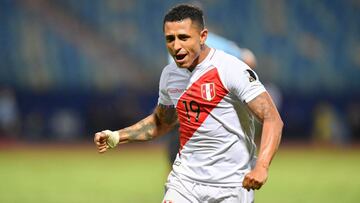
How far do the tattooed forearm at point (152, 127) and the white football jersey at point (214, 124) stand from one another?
48 cm

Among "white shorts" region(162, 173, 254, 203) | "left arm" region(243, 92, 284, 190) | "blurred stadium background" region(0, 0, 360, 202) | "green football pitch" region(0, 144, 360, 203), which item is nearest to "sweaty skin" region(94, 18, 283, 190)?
"left arm" region(243, 92, 284, 190)

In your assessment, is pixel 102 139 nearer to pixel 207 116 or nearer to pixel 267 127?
pixel 207 116

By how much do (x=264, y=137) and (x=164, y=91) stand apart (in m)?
1.05

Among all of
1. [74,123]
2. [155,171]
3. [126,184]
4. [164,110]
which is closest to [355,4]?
[74,123]

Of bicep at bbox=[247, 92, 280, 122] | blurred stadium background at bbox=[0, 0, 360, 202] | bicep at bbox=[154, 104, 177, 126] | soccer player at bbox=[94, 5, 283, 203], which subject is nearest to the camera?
bicep at bbox=[247, 92, 280, 122]

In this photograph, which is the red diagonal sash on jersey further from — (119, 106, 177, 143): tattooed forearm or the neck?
(119, 106, 177, 143): tattooed forearm

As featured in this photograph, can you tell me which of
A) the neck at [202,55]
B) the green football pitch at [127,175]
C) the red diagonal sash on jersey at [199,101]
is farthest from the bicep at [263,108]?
the green football pitch at [127,175]

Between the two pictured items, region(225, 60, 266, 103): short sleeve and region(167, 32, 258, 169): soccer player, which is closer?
region(225, 60, 266, 103): short sleeve

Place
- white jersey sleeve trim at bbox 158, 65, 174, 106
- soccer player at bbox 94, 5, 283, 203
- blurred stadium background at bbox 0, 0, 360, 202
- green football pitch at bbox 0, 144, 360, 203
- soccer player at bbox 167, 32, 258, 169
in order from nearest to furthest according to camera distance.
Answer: soccer player at bbox 94, 5, 283, 203
white jersey sleeve trim at bbox 158, 65, 174, 106
soccer player at bbox 167, 32, 258, 169
green football pitch at bbox 0, 144, 360, 203
blurred stadium background at bbox 0, 0, 360, 202

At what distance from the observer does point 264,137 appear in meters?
4.67

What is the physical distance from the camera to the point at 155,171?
51.1 ft

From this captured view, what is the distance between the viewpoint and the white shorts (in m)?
5.02

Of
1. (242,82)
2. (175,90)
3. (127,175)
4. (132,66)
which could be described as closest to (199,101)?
(175,90)

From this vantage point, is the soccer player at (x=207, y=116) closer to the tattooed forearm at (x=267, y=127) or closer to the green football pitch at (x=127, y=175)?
the tattooed forearm at (x=267, y=127)
